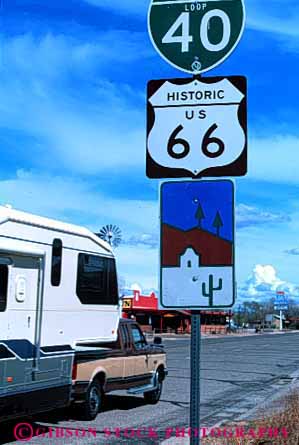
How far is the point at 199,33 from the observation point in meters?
4.40

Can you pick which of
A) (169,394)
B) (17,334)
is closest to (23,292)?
(17,334)

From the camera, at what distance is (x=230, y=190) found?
4.20 meters

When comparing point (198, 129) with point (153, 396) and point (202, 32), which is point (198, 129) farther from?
point (153, 396)

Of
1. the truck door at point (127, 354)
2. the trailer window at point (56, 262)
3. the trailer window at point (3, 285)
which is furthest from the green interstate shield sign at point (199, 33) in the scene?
the truck door at point (127, 354)

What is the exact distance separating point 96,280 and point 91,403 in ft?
6.85

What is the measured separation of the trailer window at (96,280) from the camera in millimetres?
11453

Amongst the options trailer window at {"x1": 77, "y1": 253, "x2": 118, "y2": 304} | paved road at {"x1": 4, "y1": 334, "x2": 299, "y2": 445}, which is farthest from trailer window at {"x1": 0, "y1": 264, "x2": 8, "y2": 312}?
paved road at {"x1": 4, "y1": 334, "x2": 299, "y2": 445}

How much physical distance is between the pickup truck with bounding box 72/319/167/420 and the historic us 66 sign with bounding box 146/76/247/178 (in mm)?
7495

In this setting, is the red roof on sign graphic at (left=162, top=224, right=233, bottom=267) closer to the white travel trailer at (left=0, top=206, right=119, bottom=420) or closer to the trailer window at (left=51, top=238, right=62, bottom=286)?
the white travel trailer at (left=0, top=206, right=119, bottom=420)

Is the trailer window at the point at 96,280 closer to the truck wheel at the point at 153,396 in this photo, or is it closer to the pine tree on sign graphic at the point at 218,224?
the truck wheel at the point at 153,396

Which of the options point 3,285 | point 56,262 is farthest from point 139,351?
point 3,285

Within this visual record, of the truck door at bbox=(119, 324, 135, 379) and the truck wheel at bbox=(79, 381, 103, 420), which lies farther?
the truck door at bbox=(119, 324, 135, 379)

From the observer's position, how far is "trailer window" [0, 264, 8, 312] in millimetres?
9406

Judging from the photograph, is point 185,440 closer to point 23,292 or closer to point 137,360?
point 23,292
